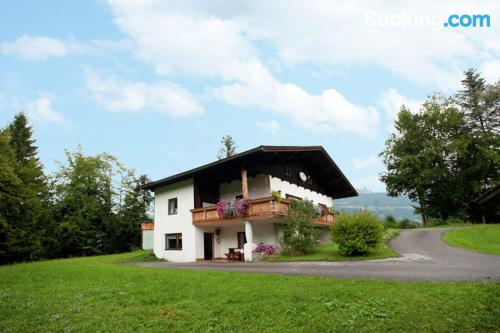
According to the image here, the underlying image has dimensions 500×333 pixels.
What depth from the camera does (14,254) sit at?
3059 cm

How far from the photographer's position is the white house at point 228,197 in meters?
20.2

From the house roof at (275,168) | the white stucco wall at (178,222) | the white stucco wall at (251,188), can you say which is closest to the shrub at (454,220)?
the house roof at (275,168)

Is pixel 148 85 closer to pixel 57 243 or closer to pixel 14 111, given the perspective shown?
pixel 57 243

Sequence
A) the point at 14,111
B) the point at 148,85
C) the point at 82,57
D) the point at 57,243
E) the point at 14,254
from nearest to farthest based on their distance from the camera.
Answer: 1. the point at 82,57
2. the point at 148,85
3. the point at 14,254
4. the point at 57,243
5. the point at 14,111

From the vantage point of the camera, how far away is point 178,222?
2372 centimetres

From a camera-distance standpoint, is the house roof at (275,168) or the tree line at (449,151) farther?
the tree line at (449,151)

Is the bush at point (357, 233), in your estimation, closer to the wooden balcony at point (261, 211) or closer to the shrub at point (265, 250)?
the wooden balcony at point (261, 211)

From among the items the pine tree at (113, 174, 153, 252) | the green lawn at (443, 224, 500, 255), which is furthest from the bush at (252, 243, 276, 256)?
the pine tree at (113, 174, 153, 252)

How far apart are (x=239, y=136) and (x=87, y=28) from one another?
39606mm

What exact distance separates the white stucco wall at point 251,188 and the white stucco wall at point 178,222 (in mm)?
2495

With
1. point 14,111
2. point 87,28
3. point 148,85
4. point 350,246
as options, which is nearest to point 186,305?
point 350,246

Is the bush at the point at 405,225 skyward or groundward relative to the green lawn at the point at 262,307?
skyward

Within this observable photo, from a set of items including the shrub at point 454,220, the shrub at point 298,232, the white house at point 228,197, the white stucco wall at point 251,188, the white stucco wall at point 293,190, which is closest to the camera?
the shrub at point 298,232

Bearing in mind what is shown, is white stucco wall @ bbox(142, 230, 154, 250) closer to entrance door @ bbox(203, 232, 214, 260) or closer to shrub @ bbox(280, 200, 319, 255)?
entrance door @ bbox(203, 232, 214, 260)
